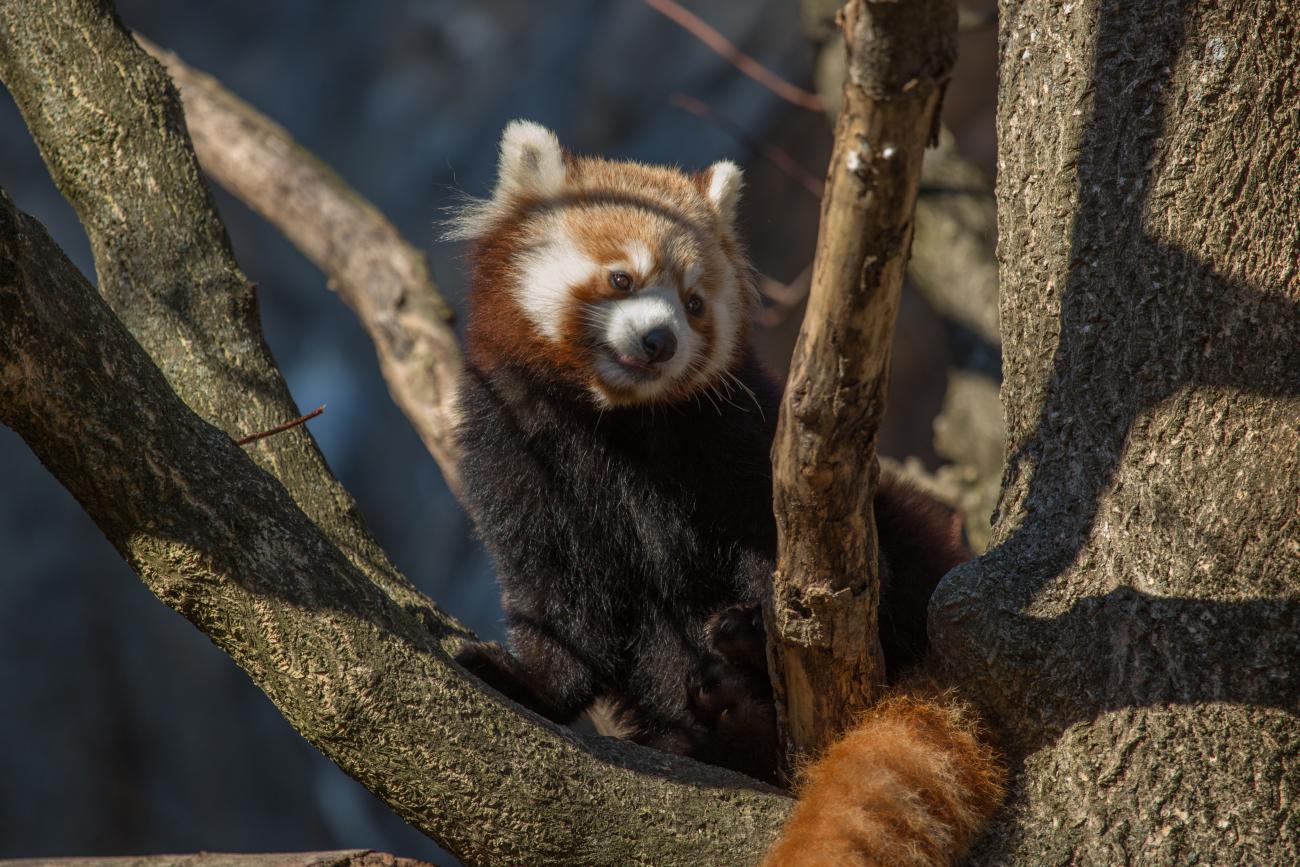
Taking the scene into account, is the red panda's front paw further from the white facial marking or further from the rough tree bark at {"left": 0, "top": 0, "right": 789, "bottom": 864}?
the white facial marking

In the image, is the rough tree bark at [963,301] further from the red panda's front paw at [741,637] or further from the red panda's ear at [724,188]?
the red panda's front paw at [741,637]

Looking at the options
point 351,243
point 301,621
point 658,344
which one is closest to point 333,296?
point 351,243

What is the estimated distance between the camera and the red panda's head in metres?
2.97

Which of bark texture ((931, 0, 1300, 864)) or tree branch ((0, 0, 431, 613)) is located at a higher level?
tree branch ((0, 0, 431, 613))

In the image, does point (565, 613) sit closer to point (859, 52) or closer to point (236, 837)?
point (859, 52)

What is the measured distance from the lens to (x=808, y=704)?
2402 mm

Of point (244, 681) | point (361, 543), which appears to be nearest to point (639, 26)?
point (244, 681)

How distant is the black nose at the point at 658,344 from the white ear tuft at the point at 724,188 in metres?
0.76

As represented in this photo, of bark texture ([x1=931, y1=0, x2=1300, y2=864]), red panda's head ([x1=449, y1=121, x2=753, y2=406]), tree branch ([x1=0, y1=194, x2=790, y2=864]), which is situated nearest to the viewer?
tree branch ([x1=0, y1=194, x2=790, y2=864])

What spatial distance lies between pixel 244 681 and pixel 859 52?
7888mm

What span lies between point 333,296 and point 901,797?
7.97 metres

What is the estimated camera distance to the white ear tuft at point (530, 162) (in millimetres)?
3301

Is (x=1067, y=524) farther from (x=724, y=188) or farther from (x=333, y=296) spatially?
(x=333, y=296)

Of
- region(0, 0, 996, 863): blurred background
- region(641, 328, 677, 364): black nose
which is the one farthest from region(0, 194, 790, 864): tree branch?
region(0, 0, 996, 863): blurred background
